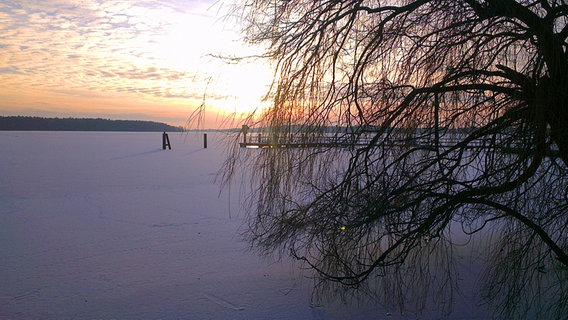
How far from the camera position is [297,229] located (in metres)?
3.54

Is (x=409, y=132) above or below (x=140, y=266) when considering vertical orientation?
above

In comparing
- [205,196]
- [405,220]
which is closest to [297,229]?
[405,220]

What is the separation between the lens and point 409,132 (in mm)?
3398

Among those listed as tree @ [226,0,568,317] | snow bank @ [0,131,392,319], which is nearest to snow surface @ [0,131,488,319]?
snow bank @ [0,131,392,319]

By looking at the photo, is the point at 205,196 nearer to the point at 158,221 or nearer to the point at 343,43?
the point at 158,221

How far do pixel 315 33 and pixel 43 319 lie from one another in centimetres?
325

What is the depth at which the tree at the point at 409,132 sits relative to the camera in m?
3.18

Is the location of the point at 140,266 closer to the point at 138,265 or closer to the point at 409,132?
the point at 138,265

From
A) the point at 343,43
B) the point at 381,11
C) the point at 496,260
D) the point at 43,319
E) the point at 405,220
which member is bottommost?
the point at 43,319

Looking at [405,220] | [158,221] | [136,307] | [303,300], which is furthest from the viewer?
[158,221]

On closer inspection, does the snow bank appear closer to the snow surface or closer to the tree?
the snow surface

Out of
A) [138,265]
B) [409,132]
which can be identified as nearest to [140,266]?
[138,265]

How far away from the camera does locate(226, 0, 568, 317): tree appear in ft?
10.4

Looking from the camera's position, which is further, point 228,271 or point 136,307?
point 228,271
